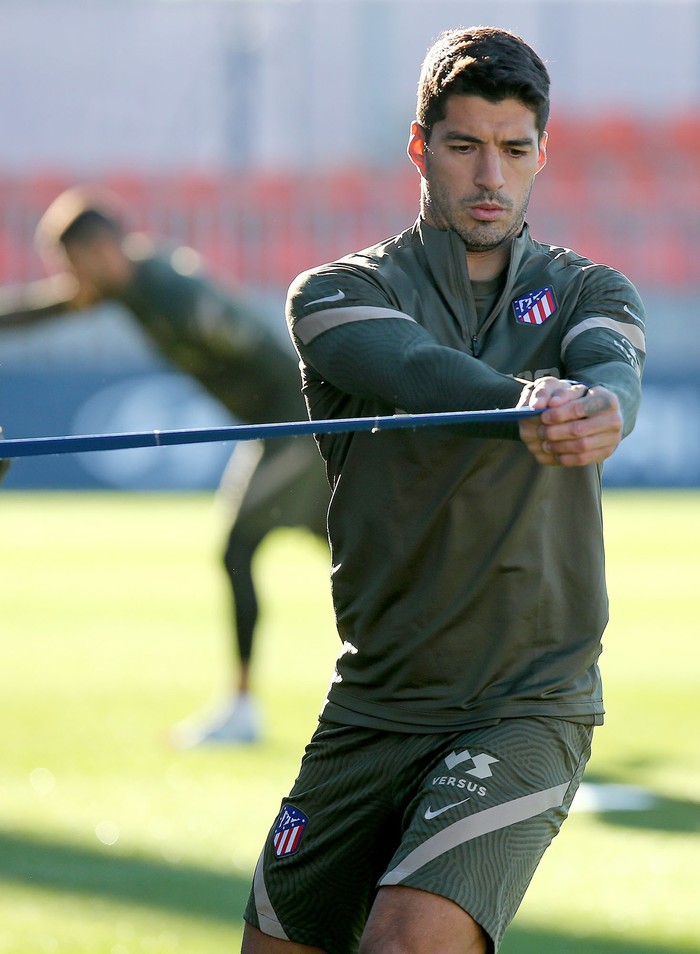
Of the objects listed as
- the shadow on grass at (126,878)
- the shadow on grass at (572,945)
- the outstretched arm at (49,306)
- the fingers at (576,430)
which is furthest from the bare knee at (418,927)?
the outstretched arm at (49,306)

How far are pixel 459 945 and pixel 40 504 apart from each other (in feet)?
64.6

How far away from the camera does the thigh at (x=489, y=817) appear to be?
8.63 ft

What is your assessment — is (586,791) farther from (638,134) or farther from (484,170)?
(638,134)

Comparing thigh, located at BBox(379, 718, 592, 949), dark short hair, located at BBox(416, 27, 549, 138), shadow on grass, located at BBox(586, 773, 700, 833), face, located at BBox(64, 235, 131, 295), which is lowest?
shadow on grass, located at BBox(586, 773, 700, 833)

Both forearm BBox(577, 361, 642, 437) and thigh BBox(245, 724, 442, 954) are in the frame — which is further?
thigh BBox(245, 724, 442, 954)

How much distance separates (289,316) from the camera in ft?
9.91

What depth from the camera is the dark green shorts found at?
2.66 meters

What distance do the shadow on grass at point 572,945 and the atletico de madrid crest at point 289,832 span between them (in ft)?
4.65

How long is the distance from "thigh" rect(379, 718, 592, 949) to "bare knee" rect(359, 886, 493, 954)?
0.05ft

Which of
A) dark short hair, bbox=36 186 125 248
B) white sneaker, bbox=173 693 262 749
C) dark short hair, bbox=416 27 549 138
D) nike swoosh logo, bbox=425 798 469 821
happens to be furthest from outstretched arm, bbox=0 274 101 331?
nike swoosh logo, bbox=425 798 469 821

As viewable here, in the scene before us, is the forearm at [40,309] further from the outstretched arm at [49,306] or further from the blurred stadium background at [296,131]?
the blurred stadium background at [296,131]

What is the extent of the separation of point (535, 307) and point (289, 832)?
3.57 ft

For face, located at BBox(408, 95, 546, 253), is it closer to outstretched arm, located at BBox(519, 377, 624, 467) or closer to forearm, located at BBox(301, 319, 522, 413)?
forearm, located at BBox(301, 319, 522, 413)

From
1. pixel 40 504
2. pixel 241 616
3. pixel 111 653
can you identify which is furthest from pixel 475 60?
pixel 40 504
